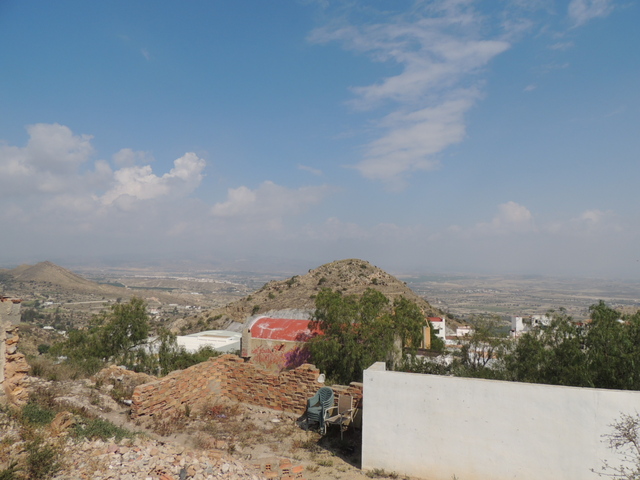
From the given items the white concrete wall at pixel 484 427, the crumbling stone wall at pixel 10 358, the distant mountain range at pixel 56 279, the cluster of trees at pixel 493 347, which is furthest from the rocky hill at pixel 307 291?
the distant mountain range at pixel 56 279

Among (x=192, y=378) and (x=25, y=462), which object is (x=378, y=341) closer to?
(x=192, y=378)

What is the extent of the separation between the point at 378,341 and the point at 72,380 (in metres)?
10.6

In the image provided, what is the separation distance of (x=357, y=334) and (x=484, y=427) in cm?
972

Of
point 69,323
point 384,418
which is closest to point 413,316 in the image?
point 384,418

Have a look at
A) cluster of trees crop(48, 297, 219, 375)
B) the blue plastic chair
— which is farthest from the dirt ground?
cluster of trees crop(48, 297, 219, 375)

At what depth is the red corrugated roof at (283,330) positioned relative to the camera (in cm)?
1875

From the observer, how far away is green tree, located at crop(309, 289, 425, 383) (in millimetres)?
16047

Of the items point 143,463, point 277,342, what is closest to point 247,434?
point 143,463

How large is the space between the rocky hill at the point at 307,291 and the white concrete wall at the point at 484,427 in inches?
1367

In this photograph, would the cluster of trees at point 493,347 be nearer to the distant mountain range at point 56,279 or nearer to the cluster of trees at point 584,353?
the cluster of trees at point 584,353

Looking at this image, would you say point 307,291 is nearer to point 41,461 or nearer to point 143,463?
point 143,463

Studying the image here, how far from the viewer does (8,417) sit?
718 centimetres

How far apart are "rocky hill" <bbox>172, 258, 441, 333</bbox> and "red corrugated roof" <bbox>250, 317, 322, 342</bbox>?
22250 mm

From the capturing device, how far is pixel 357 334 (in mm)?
16906
